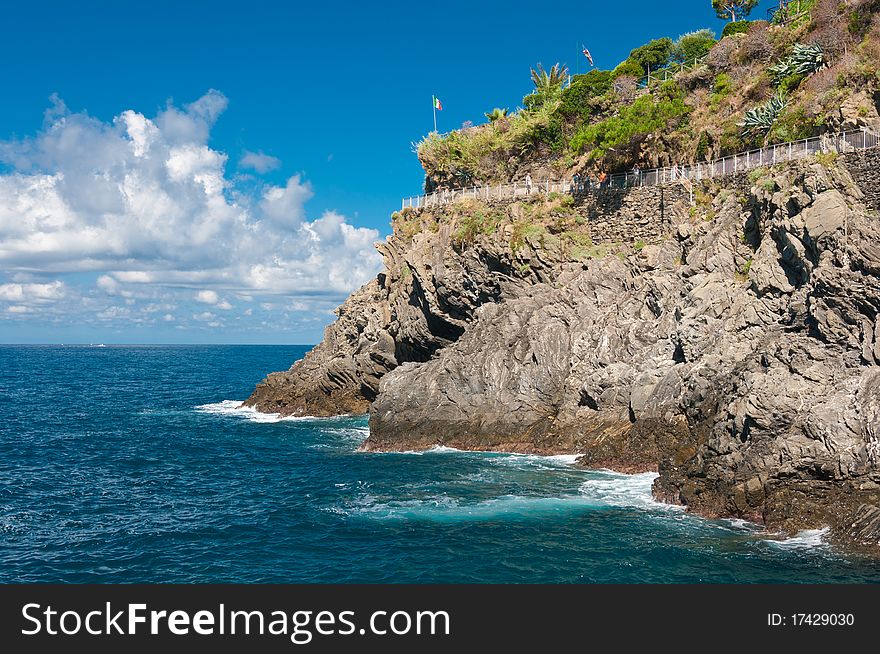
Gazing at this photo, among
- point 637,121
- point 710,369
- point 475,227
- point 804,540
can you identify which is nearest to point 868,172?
point 710,369

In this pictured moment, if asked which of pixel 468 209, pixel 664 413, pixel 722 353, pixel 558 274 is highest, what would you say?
pixel 468 209

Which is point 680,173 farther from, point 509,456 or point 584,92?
point 509,456

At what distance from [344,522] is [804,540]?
18068 millimetres

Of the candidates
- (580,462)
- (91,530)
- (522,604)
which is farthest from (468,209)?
(522,604)

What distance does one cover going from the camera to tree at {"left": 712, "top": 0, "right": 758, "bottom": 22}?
75188 millimetres

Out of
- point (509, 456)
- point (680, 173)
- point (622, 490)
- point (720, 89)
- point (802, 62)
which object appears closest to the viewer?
point (622, 490)

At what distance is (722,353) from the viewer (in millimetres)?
36594

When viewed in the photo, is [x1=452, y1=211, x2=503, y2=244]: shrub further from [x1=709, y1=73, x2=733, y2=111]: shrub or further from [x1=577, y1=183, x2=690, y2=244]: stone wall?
[x1=709, y1=73, x2=733, y2=111]: shrub

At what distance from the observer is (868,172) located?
36.6 m

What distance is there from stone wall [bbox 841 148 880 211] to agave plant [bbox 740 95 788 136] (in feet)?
33.9

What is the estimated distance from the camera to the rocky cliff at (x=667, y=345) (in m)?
28.4

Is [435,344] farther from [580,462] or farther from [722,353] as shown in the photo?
[722,353]

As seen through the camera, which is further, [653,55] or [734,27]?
[653,55]

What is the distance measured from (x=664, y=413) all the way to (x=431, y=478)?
12879 mm
